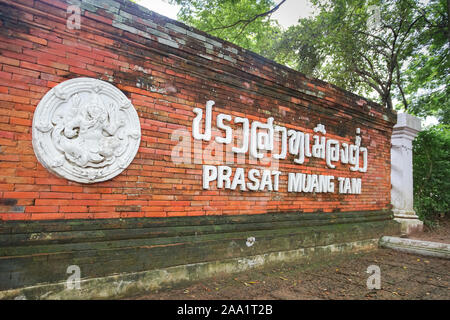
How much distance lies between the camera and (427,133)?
8.64m

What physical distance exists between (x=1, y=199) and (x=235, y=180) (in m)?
2.75

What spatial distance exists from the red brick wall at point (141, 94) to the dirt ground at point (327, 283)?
945mm

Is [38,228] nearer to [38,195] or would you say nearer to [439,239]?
[38,195]

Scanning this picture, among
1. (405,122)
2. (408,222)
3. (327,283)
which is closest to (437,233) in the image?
(408,222)

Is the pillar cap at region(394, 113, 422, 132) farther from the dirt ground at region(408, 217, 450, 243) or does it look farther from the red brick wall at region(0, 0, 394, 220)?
the red brick wall at region(0, 0, 394, 220)

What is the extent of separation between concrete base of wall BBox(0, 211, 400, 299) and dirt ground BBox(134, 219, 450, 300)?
0.59 feet

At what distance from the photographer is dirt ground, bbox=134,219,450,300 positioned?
11.4 ft

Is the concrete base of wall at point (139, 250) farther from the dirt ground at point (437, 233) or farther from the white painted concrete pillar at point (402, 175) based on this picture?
the dirt ground at point (437, 233)

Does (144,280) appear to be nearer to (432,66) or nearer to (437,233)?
(437,233)

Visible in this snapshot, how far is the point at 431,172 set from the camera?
873cm

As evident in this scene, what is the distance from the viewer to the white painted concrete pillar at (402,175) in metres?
7.36

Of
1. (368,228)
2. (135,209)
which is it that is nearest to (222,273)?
(135,209)

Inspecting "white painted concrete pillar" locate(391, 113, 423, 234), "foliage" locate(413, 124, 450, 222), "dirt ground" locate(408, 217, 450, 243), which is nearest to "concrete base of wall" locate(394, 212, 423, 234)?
"white painted concrete pillar" locate(391, 113, 423, 234)

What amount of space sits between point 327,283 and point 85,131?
3.73m
